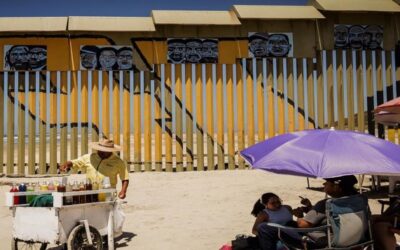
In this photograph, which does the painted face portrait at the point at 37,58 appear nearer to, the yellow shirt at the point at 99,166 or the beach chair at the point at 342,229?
the yellow shirt at the point at 99,166

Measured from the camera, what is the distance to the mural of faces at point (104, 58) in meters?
12.9

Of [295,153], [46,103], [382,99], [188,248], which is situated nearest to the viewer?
[295,153]

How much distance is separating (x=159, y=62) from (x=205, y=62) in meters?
1.32

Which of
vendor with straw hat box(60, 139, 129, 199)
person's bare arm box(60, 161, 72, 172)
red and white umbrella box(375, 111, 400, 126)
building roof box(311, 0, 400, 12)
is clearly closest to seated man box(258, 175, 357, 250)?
vendor with straw hat box(60, 139, 129, 199)

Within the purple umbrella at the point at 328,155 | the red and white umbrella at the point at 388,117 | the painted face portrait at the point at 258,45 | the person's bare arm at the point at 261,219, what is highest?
the painted face portrait at the point at 258,45

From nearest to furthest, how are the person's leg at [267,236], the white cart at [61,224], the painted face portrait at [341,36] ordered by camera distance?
the person's leg at [267,236] < the white cart at [61,224] < the painted face portrait at [341,36]

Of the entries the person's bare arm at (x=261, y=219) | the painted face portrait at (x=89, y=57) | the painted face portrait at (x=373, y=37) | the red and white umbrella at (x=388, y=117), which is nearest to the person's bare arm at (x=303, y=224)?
the person's bare arm at (x=261, y=219)

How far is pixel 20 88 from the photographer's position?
12750 millimetres

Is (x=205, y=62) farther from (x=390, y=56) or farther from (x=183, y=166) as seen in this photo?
(x=390, y=56)

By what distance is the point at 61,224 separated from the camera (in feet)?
16.2

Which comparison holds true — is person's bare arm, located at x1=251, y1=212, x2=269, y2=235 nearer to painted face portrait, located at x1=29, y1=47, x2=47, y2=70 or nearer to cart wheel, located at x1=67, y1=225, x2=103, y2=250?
cart wheel, located at x1=67, y1=225, x2=103, y2=250

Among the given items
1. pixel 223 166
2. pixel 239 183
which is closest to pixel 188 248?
pixel 239 183

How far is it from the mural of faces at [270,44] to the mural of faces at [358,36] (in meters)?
1.51

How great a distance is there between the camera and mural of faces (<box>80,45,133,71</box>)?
509 inches
